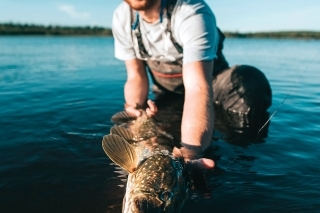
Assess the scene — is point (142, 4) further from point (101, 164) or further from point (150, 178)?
point (150, 178)

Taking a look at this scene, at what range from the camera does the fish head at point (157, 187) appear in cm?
178

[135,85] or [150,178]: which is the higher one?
[150,178]

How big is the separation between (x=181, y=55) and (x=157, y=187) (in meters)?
3.02

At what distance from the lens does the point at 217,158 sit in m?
3.36

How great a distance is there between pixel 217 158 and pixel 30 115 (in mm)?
3182

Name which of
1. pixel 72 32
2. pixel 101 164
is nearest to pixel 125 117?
pixel 101 164

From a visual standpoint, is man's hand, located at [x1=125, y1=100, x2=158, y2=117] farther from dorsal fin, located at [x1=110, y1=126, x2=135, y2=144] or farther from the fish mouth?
the fish mouth

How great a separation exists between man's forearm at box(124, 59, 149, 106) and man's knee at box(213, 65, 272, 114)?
1.39 meters

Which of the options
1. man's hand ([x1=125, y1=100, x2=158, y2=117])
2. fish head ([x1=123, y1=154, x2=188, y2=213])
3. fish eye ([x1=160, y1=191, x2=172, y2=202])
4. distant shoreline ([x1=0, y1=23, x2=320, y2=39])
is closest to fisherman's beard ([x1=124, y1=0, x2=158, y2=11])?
man's hand ([x1=125, y1=100, x2=158, y2=117])

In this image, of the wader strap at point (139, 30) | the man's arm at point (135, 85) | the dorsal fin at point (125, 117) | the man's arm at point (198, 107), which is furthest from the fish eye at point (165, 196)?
the man's arm at point (135, 85)

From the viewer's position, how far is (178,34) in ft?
13.4

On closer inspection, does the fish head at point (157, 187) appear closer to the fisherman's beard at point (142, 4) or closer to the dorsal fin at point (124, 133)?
the dorsal fin at point (124, 133)

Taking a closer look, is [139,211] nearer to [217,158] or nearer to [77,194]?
[77,194]

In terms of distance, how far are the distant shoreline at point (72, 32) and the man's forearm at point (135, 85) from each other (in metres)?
49.5
